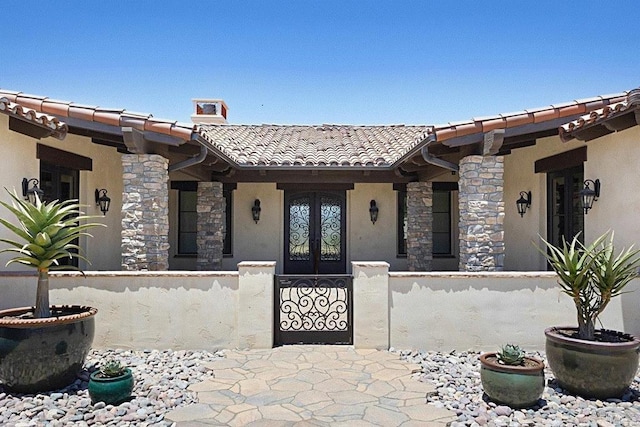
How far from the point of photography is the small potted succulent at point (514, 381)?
4.31 metres

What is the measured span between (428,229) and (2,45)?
10698 mm

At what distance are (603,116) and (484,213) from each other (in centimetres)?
221

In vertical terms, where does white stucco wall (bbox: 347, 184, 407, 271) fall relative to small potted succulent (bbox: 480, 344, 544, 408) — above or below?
above

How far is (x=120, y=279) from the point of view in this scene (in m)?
6.29

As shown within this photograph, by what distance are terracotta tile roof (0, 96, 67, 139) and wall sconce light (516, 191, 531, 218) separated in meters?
8.81

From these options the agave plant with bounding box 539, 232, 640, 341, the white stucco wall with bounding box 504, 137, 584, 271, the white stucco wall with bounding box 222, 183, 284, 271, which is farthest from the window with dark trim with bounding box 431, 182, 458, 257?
the agave plant with bounding box 539, 232, 640, 341

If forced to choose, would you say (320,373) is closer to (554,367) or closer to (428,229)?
(554,367)

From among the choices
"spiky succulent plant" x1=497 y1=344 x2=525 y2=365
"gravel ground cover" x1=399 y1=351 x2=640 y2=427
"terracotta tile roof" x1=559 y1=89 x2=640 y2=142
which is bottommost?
"gravel ground cover" x1=399 y1=351 x2=640 y2=427

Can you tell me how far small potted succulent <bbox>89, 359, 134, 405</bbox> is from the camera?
432 cm

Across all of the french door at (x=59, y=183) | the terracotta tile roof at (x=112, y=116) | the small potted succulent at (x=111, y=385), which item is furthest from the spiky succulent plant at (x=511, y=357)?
the french door at (x=59, y=183)

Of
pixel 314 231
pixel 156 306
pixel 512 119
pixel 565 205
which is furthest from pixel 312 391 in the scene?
pixel 314 231

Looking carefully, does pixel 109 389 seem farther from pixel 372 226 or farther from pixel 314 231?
pixel 372 226

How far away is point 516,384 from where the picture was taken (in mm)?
4305

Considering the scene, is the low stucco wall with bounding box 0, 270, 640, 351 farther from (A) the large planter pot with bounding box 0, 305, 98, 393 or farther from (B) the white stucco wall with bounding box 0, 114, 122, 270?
(B) the white stucco wall with bounding box 0, 114, 122, 270
